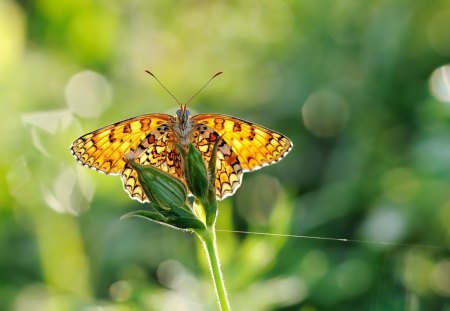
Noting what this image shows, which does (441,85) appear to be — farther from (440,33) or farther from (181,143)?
(181,143)

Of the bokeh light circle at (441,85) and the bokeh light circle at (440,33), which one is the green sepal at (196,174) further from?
the bokeh light circle at (440,33)

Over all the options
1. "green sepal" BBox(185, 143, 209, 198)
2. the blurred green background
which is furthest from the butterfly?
the blurred green background

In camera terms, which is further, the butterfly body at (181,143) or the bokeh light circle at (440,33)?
the bokeh light circle at (440,33)

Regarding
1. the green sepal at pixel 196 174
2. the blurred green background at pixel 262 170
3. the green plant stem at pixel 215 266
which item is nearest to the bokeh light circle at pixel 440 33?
the blurred green background at pixel 262 170

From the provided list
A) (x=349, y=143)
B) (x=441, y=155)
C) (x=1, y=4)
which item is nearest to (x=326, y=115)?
(x=349, y=143)

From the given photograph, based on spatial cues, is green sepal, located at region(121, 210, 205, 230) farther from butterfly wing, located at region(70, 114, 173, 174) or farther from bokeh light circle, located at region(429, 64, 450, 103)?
bokeh light circle, located at region(429, 64, 450, 103)

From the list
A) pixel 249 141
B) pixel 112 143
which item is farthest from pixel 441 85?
pixel 112 143
